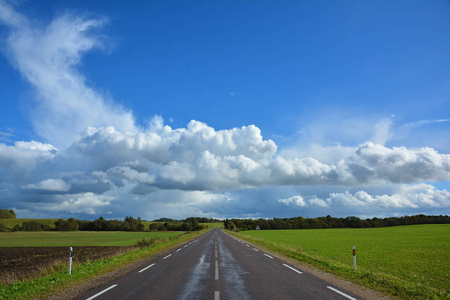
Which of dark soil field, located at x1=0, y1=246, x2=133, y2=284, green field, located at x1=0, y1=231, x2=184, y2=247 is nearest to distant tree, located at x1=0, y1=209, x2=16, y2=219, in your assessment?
green field, located at x1=0, y1=231, x2=184, y2=247

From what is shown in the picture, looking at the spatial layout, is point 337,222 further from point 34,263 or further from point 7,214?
point 7,214

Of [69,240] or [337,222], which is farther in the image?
[337,222]

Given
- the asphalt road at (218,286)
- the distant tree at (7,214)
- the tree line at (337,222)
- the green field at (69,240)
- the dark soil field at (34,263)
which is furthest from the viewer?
the distant tree at (7,214)

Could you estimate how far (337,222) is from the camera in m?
153

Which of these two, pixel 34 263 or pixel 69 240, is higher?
pixel 34 263

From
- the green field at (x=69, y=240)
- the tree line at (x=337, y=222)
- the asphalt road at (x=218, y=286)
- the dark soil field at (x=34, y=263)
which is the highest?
the asphalt road at (x=218, y=286)

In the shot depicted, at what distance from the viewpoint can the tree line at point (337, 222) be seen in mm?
141250

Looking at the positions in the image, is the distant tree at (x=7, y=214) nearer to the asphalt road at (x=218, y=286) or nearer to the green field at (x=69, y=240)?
the green field at (x=69, y=240)

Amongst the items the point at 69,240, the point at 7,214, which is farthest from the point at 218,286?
the point at 7,214

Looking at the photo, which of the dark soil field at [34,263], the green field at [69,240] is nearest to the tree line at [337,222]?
the green field at [69,240]

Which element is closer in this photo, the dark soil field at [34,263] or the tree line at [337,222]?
the dark soil field at [34,263]

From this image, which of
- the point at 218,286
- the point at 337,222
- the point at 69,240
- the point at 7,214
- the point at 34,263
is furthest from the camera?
the point at 7,214

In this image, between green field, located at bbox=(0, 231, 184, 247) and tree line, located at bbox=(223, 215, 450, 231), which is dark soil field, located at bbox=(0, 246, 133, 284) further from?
tree line, located at bbox=(223, 215, 450, 231)

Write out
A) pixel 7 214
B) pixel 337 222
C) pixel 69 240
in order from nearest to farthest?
pixel 69 240
pixel 337 222
pixel 7 214
